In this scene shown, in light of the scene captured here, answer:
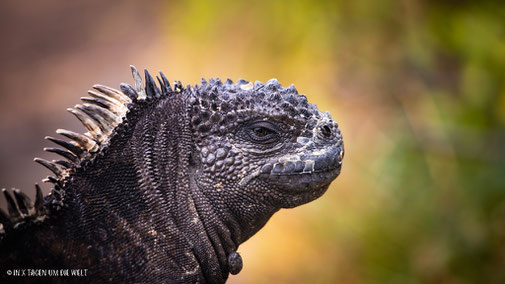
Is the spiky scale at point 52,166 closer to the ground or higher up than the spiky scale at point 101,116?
closer to the ground

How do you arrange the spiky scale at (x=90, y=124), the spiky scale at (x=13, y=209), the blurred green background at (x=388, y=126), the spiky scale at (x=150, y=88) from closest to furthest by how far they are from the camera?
the spiky scale at (x=13, y=209) < the spiky scale at (x=90, y=124) < the spiky scale at (x=150, y=88) < the blurred green background at (x=388, y=126)

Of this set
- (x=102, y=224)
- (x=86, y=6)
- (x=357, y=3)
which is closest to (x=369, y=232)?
(x=357, y=3)

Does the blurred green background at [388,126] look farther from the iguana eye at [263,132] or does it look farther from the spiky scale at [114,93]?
the spiky scale at [114,93]

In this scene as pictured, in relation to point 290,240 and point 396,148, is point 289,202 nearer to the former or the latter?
point 396,148

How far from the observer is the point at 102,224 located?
247 centimetres

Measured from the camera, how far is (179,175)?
8.47 feet

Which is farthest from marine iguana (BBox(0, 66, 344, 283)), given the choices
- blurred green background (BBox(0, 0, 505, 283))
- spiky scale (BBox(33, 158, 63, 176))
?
blurred green background (BBox(0, 0, 505, 283))

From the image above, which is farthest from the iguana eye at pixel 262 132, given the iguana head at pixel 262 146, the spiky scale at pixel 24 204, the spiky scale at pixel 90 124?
the spiky scale at pixel 24 204

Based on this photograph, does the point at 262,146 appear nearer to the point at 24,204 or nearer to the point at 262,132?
the point at 262,132

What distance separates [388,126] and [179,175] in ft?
16.9

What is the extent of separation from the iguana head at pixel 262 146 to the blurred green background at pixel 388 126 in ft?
14.6

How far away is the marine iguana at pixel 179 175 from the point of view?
246 centimetres

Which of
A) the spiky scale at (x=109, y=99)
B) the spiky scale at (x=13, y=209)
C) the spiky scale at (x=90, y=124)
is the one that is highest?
the spiky scale at (x=109, y=99)

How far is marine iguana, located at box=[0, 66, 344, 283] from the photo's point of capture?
2.46 metres
